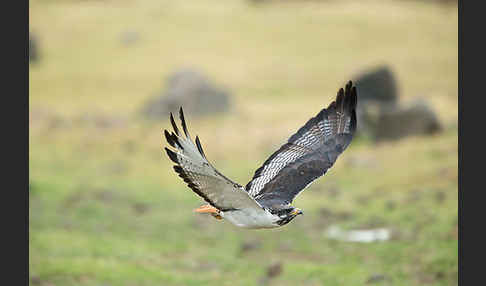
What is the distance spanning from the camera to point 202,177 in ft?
23.8

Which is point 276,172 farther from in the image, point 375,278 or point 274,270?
point 274,270

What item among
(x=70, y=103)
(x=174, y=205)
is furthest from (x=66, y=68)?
(x=174, y=205)

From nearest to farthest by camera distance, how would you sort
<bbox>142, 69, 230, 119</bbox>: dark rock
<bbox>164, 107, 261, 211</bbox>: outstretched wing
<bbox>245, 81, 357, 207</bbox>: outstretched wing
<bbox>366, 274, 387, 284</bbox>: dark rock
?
<bbox>164, 107, 261, 211</bbox>: outstretched wing, <bbox>245, 81, 357, 207</bbox>: outstretched wing, <bbox>366, 274, 387, 284</bbox>: dark rock, <bbox>142, 69, 230, 119</bbox>: dark rock

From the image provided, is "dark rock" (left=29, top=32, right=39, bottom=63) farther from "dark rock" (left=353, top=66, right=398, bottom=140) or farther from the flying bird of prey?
the flying bird of prey

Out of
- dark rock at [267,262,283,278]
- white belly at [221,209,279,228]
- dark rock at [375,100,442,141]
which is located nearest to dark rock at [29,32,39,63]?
dark rock at [375,100,442,141]

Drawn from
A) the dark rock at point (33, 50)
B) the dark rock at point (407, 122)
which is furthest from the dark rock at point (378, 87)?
the dark rock at point (33, 50)

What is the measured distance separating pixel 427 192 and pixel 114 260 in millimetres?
7632

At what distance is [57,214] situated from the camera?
16.2 metres

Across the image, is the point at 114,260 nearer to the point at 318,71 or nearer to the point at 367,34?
the point at 318,71

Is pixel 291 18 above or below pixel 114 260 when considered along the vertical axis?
above

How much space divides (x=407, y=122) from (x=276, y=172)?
46.2ft

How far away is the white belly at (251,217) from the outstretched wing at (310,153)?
4.16ft

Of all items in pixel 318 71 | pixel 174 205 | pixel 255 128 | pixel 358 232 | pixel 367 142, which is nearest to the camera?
pixel 358 232

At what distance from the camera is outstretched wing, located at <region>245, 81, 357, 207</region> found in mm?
9375
